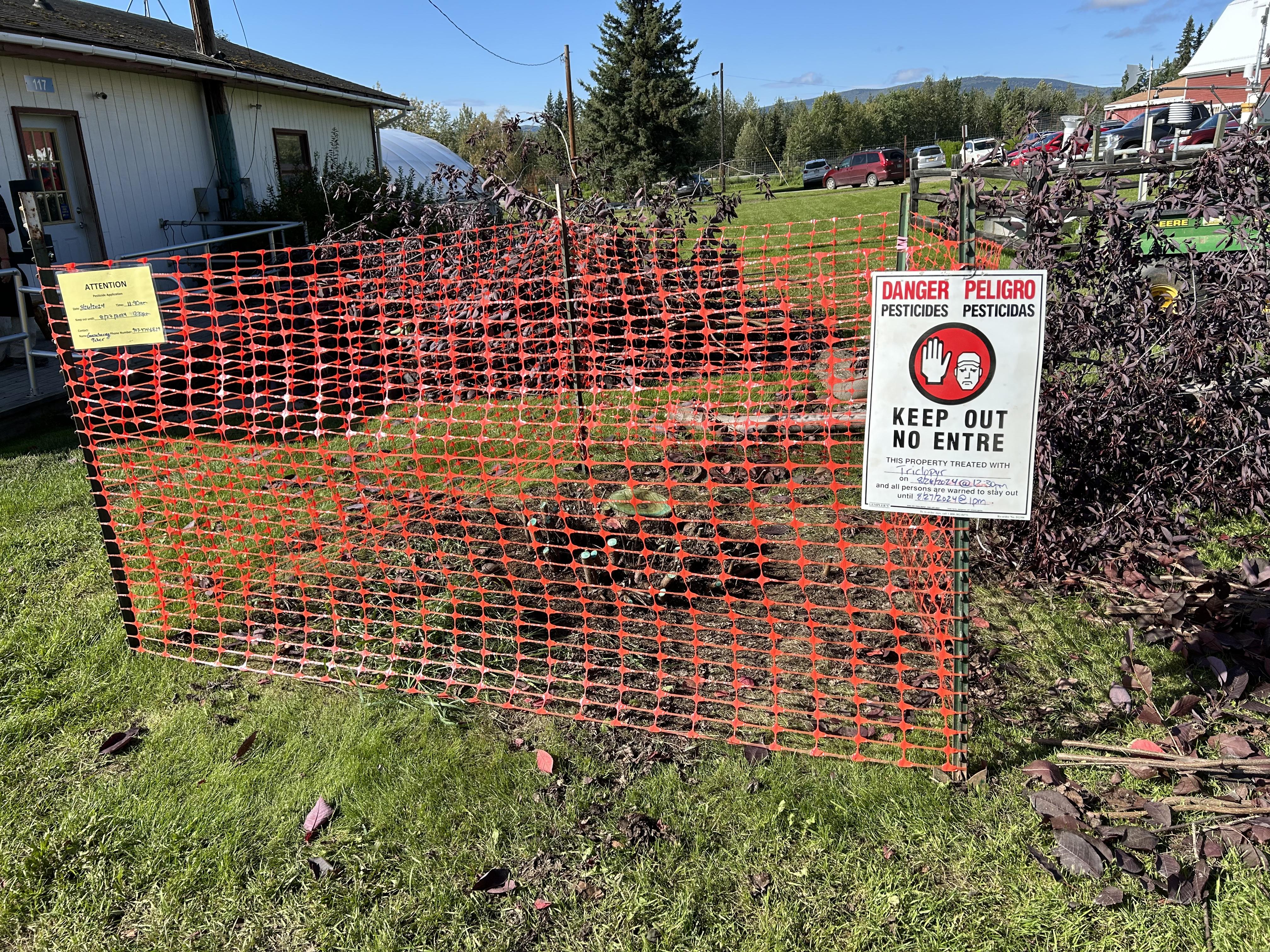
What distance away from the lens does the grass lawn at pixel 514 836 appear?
7.52 ft

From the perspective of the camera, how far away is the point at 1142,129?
22.5m

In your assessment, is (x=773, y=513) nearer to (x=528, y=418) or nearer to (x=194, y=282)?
(x=528, y=418)

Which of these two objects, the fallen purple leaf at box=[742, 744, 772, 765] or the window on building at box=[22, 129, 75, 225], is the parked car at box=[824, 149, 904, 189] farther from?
the fallen purple leaf at box=[742, 744, 772, 765]

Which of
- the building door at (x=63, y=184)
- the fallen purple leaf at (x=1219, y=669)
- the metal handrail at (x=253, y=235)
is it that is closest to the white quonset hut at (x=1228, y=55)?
the metal handrail at (x=253, y=235)

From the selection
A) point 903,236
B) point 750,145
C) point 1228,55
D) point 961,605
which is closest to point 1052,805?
point 961,605

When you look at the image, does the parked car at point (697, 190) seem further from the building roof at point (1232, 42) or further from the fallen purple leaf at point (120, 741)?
the building roof at point (1232, 42)

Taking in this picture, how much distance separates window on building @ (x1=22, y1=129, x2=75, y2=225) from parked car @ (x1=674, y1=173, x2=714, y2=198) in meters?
7.53

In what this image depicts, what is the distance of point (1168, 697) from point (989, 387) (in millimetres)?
1512

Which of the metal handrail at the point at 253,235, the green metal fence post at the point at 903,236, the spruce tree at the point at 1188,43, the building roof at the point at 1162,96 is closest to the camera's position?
the green metal fence post at the point at 903,236

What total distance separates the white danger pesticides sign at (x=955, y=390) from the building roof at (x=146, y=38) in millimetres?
10334

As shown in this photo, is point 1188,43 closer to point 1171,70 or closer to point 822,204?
point 1171,70

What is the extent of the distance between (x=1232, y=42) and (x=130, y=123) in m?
35.3

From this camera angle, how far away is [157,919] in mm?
2428

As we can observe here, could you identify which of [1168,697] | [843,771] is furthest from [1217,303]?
[843,771]
